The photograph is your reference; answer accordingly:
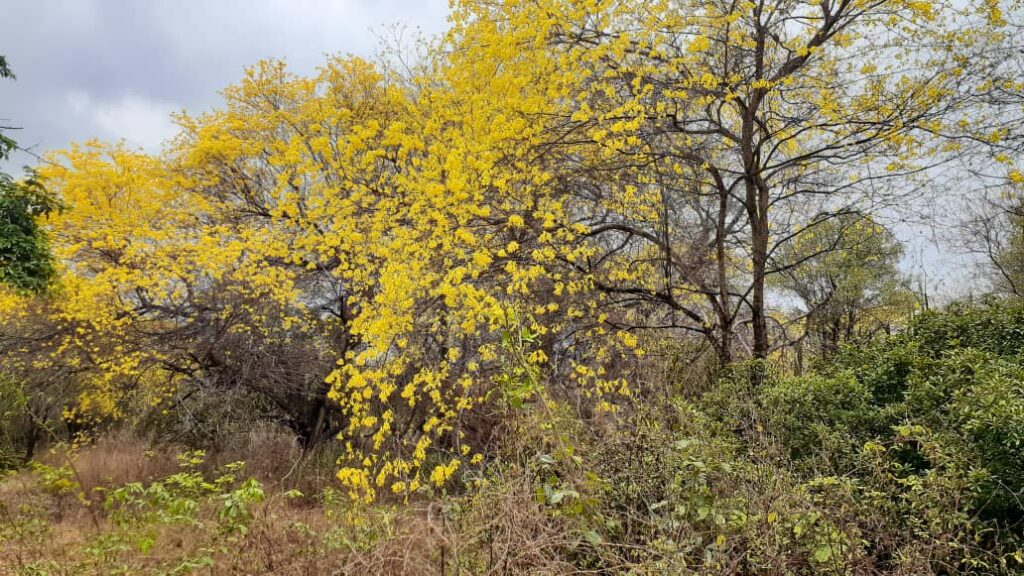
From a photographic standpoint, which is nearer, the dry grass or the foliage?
the dry grass

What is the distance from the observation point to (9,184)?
9141 mm

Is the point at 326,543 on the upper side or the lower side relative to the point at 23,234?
lower

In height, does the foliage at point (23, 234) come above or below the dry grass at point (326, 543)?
above

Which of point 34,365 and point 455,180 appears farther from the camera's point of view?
point 34,365

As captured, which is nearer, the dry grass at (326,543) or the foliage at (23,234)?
the dry grass at (326,543)

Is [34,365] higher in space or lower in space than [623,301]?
lower

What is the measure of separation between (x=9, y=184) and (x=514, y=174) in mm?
9045

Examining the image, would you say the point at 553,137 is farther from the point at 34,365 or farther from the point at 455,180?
the point at 34,365

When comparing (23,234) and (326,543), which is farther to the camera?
(23,234)

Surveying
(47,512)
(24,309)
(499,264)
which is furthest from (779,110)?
(24,309)

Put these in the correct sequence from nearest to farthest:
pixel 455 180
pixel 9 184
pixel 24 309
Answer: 1. pixel 455 180
2. pixel 9 184
3. pixel 24 309

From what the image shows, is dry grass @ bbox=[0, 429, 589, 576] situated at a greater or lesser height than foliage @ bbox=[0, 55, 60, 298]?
lesser

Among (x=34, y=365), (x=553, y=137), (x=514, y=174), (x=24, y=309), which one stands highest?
(x=553, y=137)

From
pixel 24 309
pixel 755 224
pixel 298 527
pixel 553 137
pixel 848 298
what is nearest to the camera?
pixel 298 527
